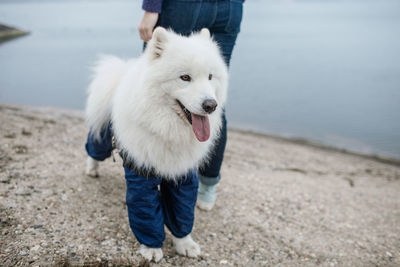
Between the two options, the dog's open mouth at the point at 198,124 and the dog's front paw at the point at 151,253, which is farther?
the dog's front paw at the point at 151,253

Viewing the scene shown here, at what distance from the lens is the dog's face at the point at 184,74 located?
1966 mm

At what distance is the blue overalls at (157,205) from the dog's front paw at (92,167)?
1.14 metres

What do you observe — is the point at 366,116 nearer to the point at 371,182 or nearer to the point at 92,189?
the point at 371,182

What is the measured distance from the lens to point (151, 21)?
225cm

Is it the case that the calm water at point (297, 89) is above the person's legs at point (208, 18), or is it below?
below

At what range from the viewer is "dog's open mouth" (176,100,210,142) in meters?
2.02

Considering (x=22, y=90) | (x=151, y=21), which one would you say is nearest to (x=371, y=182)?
(x=151, y=21)

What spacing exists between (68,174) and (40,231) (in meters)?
1.06

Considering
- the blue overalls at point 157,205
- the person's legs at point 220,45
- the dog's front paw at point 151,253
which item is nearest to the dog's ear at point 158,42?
the person's legs at point 220,45

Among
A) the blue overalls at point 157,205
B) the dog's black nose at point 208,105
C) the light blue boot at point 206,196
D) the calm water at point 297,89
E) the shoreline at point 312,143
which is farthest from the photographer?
the calm water at point 297,89

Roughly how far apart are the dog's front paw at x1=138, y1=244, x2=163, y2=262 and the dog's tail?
1.11 meters

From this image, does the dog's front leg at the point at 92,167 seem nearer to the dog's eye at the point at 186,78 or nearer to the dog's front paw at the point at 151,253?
the dog's front paw at the point at 151,253

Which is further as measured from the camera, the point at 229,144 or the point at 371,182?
the point at 229,144

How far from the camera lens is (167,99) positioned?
6.64ft
